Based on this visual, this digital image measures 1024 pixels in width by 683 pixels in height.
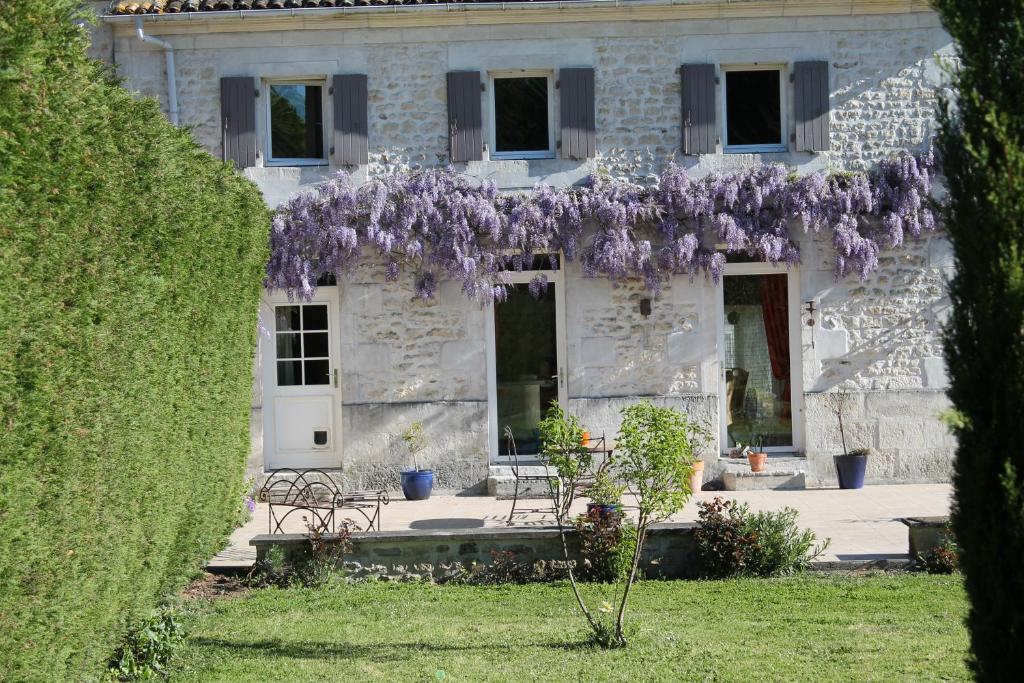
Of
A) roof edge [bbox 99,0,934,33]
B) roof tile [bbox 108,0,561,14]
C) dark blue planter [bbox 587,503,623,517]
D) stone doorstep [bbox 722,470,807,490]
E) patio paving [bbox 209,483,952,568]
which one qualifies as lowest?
patio paving [bbox 209,483,952,568]

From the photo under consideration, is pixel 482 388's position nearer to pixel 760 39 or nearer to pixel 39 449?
pixel 760 39

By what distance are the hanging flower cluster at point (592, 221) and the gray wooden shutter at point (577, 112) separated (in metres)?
0.36

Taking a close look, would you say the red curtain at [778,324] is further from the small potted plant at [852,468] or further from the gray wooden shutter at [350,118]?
the gray wooden shutter at [350,118]

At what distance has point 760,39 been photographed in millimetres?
11125

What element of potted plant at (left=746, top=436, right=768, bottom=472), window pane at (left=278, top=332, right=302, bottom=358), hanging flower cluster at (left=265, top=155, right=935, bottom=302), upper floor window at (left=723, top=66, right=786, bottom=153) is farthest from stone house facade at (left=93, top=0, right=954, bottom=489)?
window pane at (left=278, top=332, right=302, bottom=358)

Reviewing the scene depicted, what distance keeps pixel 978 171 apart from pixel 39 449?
3.12 m

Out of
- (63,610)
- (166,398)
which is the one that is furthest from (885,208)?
(63,610)

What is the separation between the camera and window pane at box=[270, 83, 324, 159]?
11.3m

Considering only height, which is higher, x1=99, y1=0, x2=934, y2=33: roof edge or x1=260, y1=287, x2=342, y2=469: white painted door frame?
x1=99, y1=0, x2=934, y2=33: roof edge

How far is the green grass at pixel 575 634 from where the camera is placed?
502 centimetres

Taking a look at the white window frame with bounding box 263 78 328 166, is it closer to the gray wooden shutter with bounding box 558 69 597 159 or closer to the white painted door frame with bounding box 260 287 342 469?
the white painted door frame with bounding box 260 287 342 469

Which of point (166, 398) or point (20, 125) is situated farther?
point (166, 398)

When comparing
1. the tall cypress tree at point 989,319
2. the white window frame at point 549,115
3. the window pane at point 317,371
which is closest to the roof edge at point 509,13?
the white window frame at point 549,115

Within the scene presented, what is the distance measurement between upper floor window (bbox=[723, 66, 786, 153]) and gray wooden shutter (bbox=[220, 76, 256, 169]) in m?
4.75
